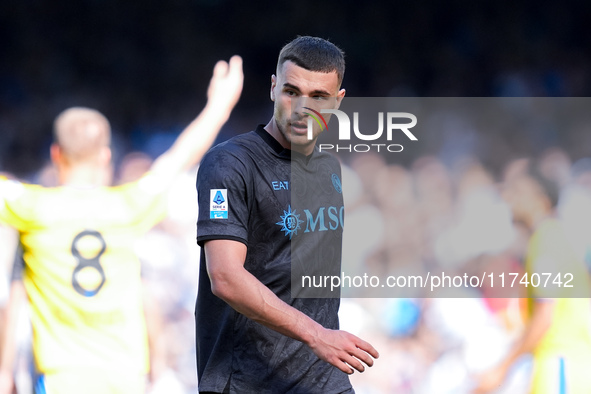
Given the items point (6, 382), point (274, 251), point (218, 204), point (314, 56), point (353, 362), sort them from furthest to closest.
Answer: point (6, 382) → point (314, 56) → point (274, 251) → point (218, 204) → point (353, 362)

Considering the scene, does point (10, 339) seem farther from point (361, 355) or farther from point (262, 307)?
Answer: point (361, 355)

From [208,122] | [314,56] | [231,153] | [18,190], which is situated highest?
[208,122]

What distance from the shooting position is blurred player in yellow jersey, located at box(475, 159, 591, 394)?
137 inches

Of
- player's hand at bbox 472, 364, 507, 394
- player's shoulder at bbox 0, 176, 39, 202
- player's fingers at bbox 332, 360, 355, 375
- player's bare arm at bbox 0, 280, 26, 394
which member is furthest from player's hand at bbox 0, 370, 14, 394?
player's fingers at bbox 332, 360, 355, 375

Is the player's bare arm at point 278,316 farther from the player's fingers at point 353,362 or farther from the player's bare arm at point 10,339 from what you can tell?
the player's bare arm at point 10,339

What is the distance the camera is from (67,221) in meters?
A: 3.44

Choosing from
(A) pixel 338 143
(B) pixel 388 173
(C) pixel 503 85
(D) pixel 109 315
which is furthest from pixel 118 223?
(C) pixel 503 85

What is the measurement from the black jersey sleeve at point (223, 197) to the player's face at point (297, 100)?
182 millimetres

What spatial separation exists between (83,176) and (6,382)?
107cm

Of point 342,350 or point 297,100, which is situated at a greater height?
point 297,100

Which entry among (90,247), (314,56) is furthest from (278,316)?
(90,247)

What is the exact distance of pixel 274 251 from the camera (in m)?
1.82

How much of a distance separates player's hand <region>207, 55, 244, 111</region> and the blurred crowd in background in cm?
5

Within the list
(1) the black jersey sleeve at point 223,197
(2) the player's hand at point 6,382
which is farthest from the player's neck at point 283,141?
(2) the player's hand at point 6,382
